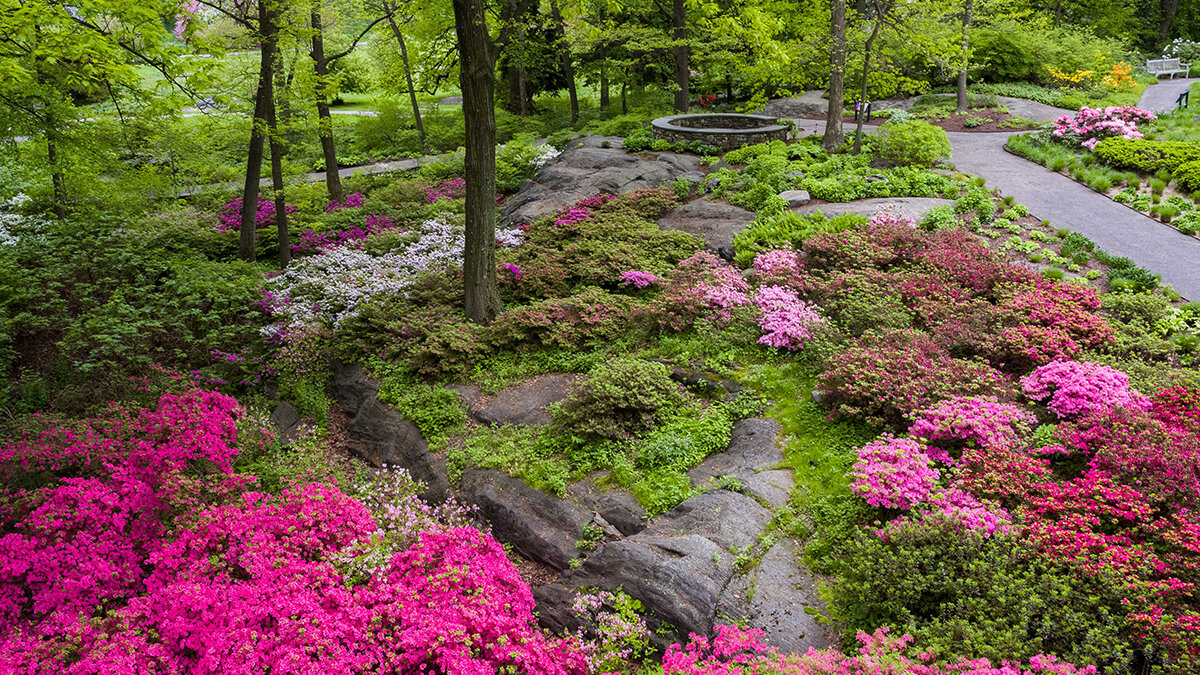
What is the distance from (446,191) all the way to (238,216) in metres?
5.24

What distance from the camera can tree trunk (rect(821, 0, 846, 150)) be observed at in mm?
15859

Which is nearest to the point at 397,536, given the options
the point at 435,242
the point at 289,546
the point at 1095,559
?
the point at 289,546

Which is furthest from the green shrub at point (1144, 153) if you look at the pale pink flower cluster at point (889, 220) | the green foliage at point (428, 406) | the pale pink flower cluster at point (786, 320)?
the green foliage at point (428, 406)

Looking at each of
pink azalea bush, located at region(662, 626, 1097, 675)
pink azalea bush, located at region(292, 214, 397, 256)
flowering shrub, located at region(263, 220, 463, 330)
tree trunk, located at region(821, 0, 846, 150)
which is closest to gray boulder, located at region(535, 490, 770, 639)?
pink azalea bush, located at region(662, 626, 1097, 675)

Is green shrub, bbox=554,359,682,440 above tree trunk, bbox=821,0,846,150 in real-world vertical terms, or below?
below

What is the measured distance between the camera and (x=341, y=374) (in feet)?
33.3

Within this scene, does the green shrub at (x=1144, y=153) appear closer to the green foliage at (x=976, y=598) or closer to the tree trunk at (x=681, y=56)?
the tree trunk at (x=681, y=56)

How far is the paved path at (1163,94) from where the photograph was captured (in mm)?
21812

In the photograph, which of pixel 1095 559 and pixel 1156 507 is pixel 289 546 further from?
pixel 1156 507

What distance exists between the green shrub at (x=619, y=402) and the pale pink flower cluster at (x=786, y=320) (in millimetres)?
1741

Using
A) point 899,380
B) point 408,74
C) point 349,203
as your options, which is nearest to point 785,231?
point 899,380

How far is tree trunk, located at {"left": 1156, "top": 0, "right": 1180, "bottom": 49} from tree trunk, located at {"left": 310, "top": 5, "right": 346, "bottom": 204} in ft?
138

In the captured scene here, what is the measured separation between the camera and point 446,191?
18.0 m

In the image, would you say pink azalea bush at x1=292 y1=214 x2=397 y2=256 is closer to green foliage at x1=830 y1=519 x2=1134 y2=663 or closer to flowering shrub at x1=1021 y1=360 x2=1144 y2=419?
green foliage at x1=830 y1=519 x2=1134 y2=663
